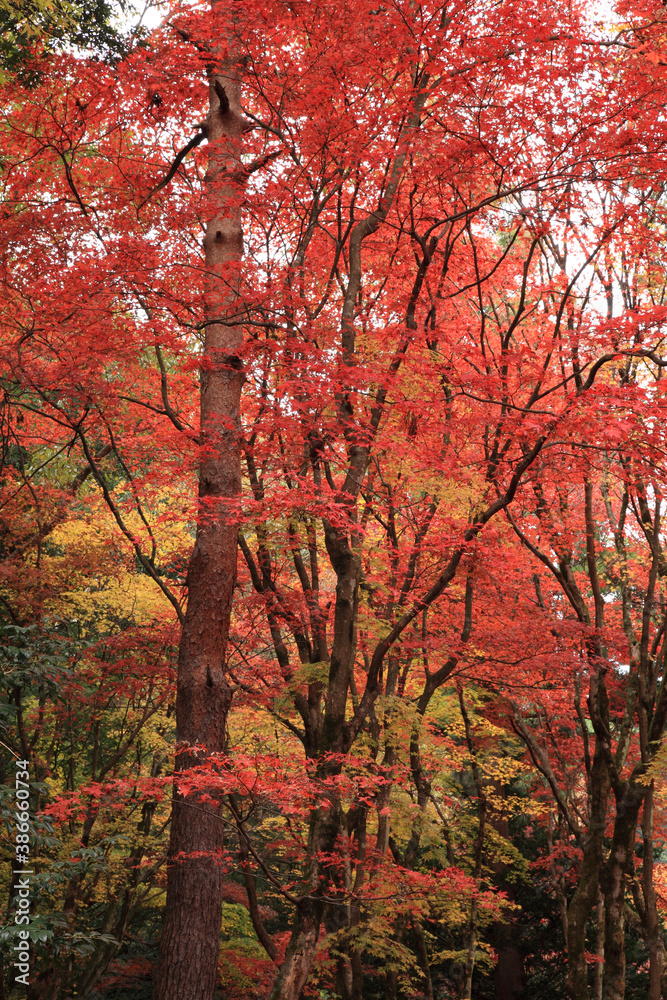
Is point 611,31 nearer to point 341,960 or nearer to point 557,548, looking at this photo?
point 557,548

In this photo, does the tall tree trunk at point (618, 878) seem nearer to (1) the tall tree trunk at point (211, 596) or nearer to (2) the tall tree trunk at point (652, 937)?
(2) the tall tree trunk at point (652, 937)

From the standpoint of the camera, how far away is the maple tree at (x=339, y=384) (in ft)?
19.7

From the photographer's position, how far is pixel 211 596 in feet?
20.1

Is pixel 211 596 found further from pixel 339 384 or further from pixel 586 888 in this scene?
pixel 586 888

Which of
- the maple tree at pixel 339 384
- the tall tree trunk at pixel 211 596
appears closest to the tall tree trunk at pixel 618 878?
the maple tree at pixel 339 384

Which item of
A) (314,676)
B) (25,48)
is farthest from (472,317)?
(25,48)

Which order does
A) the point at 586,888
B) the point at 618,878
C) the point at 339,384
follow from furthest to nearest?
the point at 586,888 → the point at 618,878 → the point at 339,384

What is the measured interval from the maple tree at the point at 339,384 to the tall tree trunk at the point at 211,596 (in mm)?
25

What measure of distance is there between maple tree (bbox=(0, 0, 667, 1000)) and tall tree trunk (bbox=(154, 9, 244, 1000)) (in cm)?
3

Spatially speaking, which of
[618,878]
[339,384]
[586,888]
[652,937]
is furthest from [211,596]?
[652,937]

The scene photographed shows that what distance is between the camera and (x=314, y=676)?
712 cm

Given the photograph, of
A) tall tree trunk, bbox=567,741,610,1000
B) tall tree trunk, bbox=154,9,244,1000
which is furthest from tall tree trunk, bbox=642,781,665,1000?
tall tree trunk, bbox=154,9,244,1000

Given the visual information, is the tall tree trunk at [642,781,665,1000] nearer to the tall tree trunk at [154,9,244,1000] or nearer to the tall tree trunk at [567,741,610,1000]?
the tall tree trunk at [567,741,610,1000]

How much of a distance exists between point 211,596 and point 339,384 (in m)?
2.07
